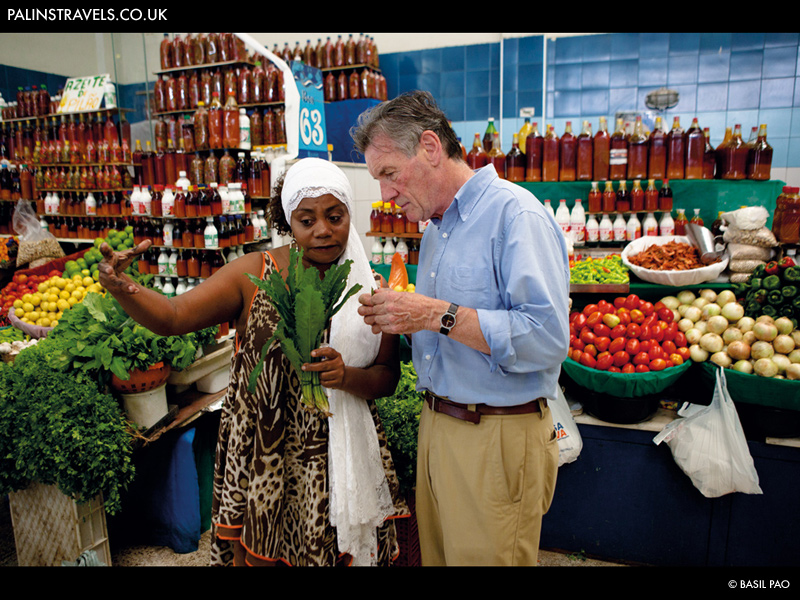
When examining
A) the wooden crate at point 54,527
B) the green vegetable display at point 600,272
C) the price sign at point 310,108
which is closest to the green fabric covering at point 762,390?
the green vegetable display at point 600,272

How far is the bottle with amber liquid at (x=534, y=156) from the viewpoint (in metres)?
3.54

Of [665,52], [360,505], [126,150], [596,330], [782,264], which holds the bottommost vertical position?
[360,505]

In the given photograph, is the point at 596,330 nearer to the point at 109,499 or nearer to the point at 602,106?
the point at 109,499

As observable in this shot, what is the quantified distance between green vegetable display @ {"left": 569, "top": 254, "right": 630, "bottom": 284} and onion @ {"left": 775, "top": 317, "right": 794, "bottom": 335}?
68 cm

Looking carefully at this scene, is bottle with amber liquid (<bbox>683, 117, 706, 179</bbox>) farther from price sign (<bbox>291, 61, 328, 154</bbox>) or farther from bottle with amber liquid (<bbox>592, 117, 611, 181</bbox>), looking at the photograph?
price sign (<bbox>291, 61, 328, 154</bbox>)

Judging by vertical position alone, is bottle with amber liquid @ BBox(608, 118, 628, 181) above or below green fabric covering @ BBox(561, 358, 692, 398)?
above

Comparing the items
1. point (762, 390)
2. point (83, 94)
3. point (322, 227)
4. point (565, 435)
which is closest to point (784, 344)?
point (762, 390)

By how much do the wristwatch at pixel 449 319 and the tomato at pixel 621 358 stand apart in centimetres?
154

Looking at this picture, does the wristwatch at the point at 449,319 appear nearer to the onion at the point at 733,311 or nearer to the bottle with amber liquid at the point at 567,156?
the onion at the point at 733,311

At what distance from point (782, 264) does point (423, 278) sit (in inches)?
81.7

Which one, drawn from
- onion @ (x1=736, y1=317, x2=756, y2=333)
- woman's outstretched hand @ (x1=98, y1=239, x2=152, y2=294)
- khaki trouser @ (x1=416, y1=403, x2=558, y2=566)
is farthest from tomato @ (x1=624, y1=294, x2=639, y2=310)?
woman's outstretched hand @ (x1=98, y1=239, x2=152, y2=294)

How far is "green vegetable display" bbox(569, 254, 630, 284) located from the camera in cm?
282
